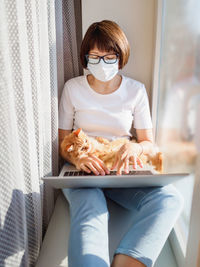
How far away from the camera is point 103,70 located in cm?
101

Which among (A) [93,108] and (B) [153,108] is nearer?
(A) [93,108]

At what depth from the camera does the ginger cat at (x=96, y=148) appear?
36.1 inches

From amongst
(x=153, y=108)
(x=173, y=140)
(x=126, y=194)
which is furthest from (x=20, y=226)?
Answer: (x=153, y=108)

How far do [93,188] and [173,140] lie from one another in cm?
39

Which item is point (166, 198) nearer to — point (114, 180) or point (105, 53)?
point (114, 180)

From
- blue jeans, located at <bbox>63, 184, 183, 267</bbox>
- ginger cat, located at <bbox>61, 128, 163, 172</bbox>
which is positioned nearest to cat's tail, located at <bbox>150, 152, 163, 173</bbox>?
ginger cat, located at <bbox>61, 128, 163, 172</bbox>

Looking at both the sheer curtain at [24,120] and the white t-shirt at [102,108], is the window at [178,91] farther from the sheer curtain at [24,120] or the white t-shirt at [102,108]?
the sheer curtain at [24,120]

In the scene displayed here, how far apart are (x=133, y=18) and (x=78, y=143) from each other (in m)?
0.70

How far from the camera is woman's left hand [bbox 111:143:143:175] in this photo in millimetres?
888

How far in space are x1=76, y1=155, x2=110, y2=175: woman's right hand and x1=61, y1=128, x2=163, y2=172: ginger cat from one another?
38 millimetres

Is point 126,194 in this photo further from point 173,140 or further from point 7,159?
point 7,159

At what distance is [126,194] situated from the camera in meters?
0.95

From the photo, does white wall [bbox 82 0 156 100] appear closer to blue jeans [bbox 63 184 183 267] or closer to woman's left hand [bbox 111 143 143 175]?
woman's left hand [bbox 111 143 143 175]

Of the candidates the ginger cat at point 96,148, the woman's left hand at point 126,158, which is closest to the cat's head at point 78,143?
the ginger cat at point 96,148
